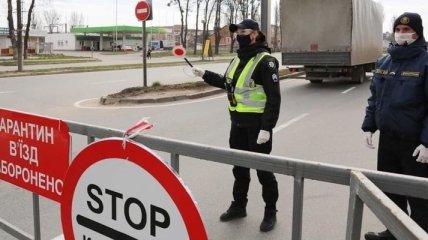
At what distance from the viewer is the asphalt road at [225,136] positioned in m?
4.32

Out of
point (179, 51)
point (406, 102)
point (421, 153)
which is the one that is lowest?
point (421, 153)

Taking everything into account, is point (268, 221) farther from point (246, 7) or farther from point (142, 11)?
point (246, 7)

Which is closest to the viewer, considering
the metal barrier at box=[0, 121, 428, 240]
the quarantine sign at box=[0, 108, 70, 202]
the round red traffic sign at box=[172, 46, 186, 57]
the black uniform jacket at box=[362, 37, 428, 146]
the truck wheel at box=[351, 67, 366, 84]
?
the metal barrier at box=[0, 121, 428, 240]

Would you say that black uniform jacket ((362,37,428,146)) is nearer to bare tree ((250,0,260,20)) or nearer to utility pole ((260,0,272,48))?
utility pole ((260,0,272,48))

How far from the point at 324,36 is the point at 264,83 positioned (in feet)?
44.8

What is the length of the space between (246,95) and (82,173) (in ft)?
7.52

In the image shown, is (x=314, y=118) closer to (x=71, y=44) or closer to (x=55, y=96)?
(x=55, y=96)

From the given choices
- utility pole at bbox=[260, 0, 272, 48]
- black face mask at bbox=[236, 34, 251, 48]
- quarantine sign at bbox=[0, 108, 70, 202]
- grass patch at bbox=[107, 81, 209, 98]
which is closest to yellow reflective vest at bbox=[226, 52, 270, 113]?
black face mask at bbox=[236, 34, 251, 48]

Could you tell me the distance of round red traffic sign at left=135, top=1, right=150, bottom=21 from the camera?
14.2 m

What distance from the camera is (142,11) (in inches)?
564

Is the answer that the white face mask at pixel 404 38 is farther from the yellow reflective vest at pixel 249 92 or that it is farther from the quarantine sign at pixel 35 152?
the quarantine sign at pixel 35 152

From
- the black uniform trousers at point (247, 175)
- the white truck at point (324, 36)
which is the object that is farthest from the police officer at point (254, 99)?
the white truck at point (324, 36)

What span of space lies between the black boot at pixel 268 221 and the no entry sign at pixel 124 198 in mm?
2231

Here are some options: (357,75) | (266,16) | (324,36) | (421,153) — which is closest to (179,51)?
(421,153)
